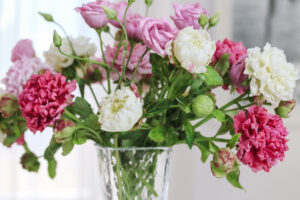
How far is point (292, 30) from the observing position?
145 cm

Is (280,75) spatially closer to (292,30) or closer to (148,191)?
(148,191)

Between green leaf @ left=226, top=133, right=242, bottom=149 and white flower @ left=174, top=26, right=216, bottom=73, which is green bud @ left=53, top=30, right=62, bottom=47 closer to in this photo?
white flower @ left=174, top=26, right=216, bottom=73

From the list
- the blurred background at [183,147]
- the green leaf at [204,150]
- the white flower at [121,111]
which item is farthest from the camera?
the blurred background at [183,147]

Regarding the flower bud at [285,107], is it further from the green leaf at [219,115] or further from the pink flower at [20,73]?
the pink flower at [20,73]

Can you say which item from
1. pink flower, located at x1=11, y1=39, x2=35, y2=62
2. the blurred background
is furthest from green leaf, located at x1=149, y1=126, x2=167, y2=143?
the blurred background

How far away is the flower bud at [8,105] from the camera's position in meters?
0.66

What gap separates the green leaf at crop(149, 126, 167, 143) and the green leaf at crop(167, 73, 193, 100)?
1.9 inches

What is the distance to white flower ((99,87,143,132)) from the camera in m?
0.55

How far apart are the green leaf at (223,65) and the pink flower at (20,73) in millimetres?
270

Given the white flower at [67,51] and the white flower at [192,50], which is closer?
the white flower at [192,50]

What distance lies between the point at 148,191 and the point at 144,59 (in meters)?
0.21

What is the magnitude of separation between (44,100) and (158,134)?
0.55 feet

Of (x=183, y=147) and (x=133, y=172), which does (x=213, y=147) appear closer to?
(x=133, y=172)

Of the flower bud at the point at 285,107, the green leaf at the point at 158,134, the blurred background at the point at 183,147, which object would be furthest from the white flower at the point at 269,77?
the blurred background at the point at 183,147
